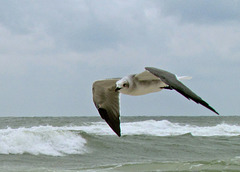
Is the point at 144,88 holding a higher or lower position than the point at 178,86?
higher

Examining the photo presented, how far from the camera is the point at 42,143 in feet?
43.2

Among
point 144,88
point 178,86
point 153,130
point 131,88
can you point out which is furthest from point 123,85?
point 153,130

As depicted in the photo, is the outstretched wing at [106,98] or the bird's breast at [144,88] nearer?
the bird's breast at [144,88]

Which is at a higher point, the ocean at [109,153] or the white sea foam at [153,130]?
the white sea foam at [153,130]

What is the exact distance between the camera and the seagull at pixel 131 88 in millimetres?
2887

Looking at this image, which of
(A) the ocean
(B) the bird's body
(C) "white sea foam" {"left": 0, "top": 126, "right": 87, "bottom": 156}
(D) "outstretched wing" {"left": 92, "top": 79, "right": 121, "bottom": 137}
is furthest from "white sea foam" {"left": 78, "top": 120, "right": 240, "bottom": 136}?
(B) the bird's body

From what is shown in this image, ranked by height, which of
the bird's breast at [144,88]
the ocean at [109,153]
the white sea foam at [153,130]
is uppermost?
the bird's breast at [144,88]

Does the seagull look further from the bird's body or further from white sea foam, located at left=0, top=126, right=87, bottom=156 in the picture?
white sea foam, located at left=0, top=126, right=87, bottom=156

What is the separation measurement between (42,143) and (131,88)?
9.88 meters

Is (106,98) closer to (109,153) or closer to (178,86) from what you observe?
(178,86)

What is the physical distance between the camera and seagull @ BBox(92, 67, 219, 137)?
9.47 feet

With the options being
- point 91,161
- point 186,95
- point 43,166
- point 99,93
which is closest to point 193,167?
point 91,161

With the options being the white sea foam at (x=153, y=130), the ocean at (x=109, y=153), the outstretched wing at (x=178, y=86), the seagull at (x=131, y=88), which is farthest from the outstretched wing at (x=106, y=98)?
the white sea foam at (x=153, y=130)

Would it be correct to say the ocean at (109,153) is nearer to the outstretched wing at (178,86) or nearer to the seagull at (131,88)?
the seagull at (131,88)
